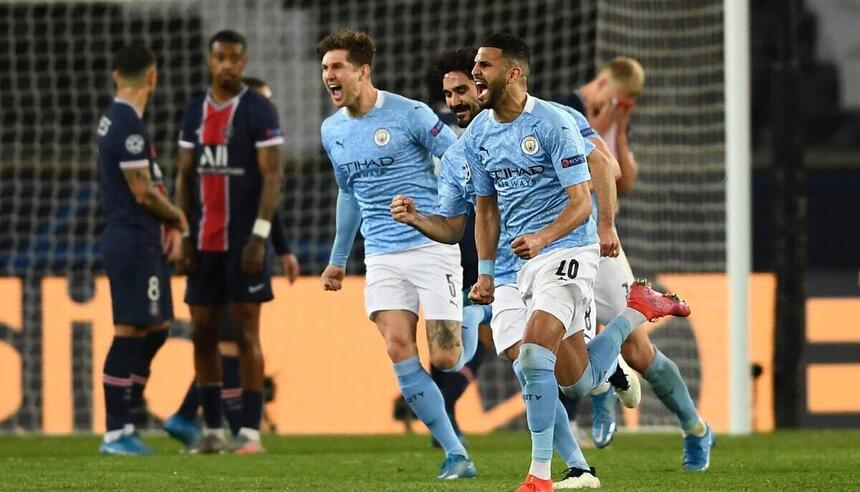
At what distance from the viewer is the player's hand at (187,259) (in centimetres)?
918

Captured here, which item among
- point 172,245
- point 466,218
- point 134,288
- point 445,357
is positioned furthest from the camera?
point 172,245

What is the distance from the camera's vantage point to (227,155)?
915cm

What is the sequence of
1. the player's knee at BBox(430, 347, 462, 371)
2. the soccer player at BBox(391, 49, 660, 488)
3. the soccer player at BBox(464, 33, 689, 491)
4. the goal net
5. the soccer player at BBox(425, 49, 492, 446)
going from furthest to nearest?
the goal net → the player's knee at BBox(430, 347, 462, 371) → the soccer player at BBox(425, 49, 492, 446) → the soccer player at BBox(391, 49, 660, 488) → the soccer player at BBox(464, 33, 689, 491)

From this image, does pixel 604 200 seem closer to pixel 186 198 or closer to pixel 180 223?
pixel 180 223

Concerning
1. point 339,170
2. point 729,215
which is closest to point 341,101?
point 339,170

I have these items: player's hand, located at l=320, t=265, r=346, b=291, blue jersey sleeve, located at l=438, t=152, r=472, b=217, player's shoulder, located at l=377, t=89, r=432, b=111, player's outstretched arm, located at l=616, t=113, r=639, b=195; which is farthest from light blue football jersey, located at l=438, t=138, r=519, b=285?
player's outstretched arm, located at l=616, t=113, r=639, b=195

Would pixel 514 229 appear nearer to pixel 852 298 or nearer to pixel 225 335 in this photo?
pixel 225 335

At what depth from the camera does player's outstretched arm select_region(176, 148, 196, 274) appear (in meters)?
9.20

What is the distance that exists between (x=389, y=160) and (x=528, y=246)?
1748 mm

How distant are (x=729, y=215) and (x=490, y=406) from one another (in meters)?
1.96

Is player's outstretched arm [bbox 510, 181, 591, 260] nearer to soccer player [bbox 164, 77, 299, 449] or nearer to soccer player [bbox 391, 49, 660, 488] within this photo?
soccer player [bbox 391, 49, 660, 488]

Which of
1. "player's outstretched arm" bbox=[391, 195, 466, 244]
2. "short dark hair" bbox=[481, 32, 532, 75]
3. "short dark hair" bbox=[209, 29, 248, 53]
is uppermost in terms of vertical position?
"short dark hair" bbox=[209, 29, 248, 53]

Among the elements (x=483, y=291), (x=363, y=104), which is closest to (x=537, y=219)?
(x=483, y=291)

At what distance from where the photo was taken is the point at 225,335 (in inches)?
401
